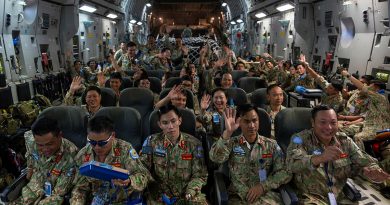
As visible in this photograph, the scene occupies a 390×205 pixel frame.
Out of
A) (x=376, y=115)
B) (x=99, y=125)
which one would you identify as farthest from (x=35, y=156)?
(x=376, y=115)

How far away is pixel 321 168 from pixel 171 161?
1.40m

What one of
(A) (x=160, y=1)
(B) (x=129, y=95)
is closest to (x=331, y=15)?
(B) (x=129, y=95)

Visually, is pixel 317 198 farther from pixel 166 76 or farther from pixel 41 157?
pixel 166 76

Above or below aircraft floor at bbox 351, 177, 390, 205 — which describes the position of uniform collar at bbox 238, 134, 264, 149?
above

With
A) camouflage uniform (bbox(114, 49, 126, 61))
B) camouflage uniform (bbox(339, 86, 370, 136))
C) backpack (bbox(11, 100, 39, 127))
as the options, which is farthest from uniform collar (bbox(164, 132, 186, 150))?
camouflage uniform (bbox(114, 49, 126, 61))

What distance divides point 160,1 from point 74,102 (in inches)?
1127

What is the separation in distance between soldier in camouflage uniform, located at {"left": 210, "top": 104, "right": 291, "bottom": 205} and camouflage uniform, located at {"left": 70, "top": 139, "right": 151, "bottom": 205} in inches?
26.8

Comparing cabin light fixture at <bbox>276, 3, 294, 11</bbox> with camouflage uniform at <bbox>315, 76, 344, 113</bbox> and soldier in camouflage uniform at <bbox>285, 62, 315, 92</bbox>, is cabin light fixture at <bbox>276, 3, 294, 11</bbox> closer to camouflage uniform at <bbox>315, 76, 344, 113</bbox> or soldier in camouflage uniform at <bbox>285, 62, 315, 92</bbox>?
soldier in camouflage uniform at <bbox>285, 62, 315, 92</bbox>

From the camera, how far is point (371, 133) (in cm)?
501

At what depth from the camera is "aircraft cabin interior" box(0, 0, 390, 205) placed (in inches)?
119

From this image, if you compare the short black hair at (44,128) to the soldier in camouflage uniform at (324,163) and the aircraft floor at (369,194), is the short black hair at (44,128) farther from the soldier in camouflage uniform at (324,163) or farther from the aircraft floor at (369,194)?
the aircraft floor at (369,194)

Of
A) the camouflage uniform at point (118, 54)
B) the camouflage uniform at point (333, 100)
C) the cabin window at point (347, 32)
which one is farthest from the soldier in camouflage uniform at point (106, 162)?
the cabin window at point (347, 32)

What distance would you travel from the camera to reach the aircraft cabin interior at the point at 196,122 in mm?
3031

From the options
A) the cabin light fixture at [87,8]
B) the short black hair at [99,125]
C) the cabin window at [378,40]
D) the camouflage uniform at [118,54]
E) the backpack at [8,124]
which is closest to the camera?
the short black hair at [99,125]
